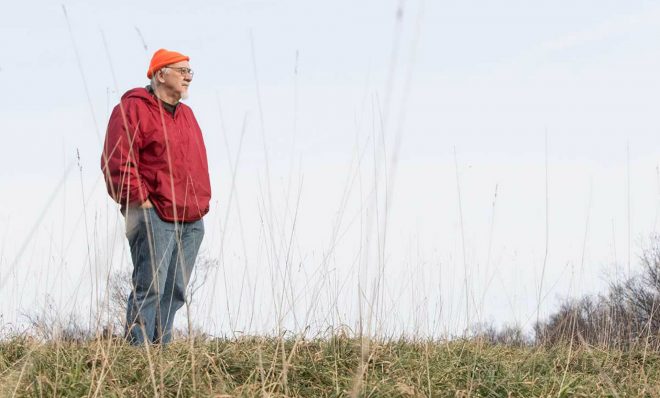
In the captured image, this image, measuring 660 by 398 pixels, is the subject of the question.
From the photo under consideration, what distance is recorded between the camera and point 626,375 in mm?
4711

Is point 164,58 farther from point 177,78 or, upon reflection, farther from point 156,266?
point 156,266

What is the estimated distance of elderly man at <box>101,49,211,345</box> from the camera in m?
4.58

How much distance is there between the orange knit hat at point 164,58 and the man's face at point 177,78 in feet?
0.08

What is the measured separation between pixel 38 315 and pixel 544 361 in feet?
10.2

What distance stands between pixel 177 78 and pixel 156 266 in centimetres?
118

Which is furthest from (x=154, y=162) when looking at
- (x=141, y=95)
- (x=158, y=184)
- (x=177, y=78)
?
(x=177, y=78)

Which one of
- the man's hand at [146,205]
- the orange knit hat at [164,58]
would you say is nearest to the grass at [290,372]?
the man's hand at [146,205]

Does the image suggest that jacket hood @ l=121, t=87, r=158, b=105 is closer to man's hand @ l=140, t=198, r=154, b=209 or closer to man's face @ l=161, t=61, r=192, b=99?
man's face @ l=161, t=61, r=192, b=99

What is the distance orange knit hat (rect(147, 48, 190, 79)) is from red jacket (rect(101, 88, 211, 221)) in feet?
0.58

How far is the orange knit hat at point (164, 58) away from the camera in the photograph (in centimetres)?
486

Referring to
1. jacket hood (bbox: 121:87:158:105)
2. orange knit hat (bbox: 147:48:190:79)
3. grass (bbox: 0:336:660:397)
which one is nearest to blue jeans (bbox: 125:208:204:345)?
grass (bbox: 0:336:660:397)

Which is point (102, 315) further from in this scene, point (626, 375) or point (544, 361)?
point (626, 375)

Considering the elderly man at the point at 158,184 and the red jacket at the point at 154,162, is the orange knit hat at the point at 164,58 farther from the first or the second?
the red jacket at the point at 154,162

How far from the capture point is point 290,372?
3586mm
